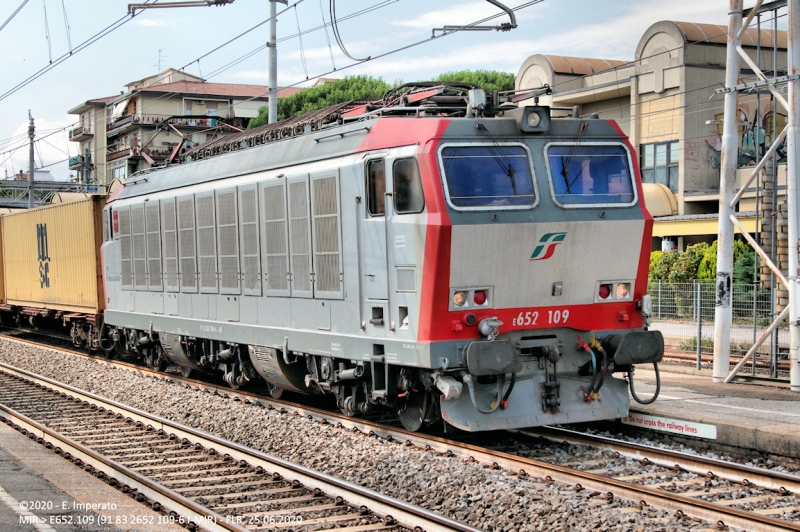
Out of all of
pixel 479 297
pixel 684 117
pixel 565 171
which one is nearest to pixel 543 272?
pixel 479 297

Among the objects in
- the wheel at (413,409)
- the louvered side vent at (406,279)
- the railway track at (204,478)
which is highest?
the louvered side vent at (406,279)

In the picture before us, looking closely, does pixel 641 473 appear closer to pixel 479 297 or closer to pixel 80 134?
pixel 479 297

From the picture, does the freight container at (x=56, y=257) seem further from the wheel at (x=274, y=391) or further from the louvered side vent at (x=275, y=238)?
the louvered side vent at (x=275, y=238)

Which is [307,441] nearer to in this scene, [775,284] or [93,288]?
[775,284]

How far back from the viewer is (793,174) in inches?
499

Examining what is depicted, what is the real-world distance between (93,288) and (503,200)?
47.3 feet

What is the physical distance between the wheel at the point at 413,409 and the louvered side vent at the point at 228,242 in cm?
394

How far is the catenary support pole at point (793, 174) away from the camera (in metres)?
12.5

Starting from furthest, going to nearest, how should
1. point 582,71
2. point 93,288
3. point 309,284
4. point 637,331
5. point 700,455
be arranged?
1. point 582,71
2. point 93,288
3. point 309,284
4. point 637,331
5. point 700,455

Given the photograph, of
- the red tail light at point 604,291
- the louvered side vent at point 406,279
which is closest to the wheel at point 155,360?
the louvered side vent at point 406,279

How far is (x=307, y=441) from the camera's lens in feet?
35.0

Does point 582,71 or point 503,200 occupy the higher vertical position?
point 582,71

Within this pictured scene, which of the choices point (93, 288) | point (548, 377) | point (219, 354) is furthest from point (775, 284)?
point (93, 288)

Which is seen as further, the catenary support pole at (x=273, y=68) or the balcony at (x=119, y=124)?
the balcony at (x=119, y=124)
